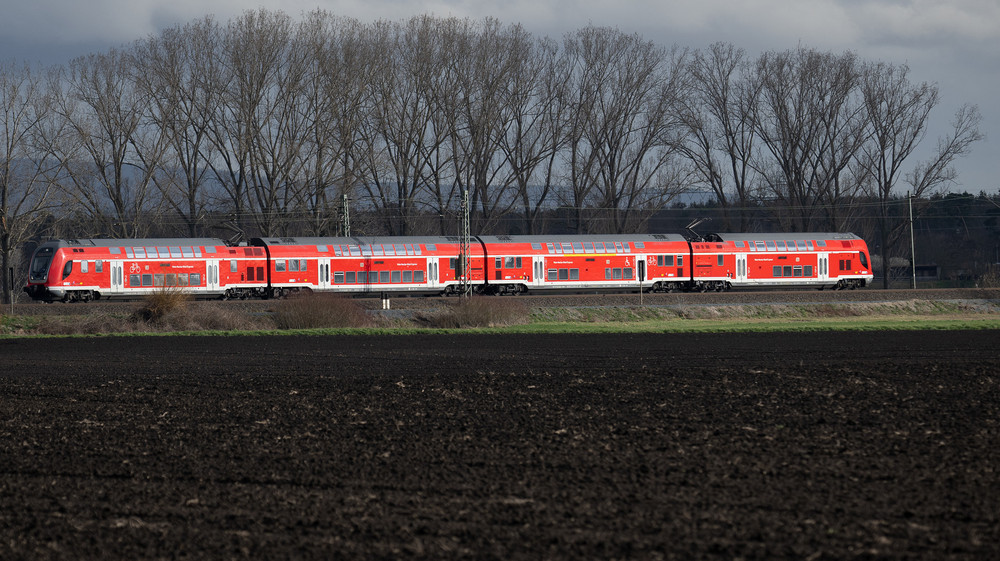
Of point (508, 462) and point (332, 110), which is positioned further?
point (332, 110)

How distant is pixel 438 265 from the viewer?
46.4 meters

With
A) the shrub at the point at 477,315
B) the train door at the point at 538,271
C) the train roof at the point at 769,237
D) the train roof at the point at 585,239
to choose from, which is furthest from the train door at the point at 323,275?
the train roof at the point at 769,237

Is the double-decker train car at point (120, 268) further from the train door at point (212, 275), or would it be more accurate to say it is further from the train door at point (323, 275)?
the train door at point (323, 275)

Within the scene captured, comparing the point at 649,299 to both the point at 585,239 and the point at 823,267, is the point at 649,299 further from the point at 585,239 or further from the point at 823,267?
the point at 823,267

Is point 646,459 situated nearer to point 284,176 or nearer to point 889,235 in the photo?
point 284,176

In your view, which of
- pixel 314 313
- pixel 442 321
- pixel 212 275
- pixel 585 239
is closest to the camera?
pixel 314 313

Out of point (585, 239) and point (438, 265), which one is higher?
point (585, 239)

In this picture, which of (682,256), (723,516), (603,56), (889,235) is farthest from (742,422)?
(889,235)

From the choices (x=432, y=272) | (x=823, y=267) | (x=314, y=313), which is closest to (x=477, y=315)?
(x=314, y=313)

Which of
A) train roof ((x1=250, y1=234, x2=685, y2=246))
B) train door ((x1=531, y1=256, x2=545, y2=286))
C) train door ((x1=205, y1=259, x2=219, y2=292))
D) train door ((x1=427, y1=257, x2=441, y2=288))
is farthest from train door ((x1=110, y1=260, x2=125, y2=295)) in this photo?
train door ((x1=531, y1=256, x2=545, y2=286))

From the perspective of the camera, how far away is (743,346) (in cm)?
2562

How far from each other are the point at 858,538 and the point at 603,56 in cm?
6151

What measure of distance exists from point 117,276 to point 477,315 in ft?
52.7

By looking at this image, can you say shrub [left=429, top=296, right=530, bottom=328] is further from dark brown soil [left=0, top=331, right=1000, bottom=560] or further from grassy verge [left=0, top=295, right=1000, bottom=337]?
dark brown soil [left=0, top=331, right=1000, bottom=560]
